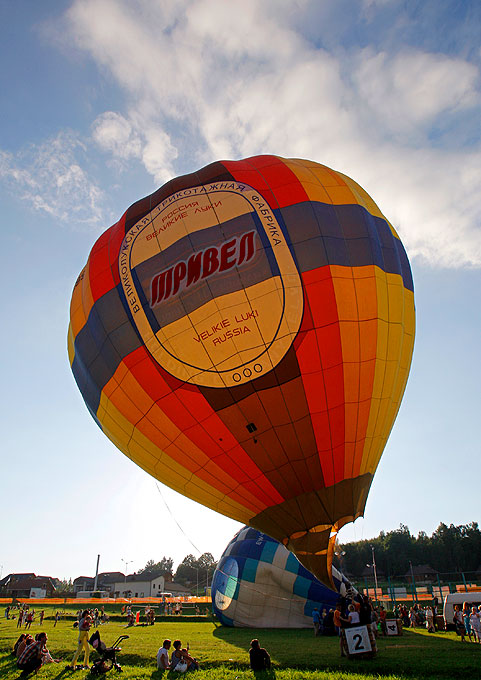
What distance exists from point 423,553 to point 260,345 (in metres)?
68.9

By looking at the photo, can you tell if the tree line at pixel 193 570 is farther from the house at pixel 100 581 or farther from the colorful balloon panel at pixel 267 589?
the colorful balloon panel at pixel 267 589

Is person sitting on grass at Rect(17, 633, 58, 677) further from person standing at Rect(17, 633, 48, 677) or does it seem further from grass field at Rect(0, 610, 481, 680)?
grass field at Rect(0, 610, 481, 680)

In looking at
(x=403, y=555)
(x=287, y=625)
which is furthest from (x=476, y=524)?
(x=287, y=625)

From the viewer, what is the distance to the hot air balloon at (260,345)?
8.77m

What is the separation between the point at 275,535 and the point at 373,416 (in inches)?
121

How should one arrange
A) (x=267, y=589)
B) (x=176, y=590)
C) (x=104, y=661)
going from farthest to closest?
(x=176, y=590)
(x=267, y=589)
(x=104, y=661)

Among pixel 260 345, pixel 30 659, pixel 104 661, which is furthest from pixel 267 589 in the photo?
pixel 260 345

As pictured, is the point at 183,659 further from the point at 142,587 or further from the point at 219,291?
the point at 142,587

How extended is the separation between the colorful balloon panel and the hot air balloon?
690 centimetres

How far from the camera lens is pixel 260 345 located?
8.66 meters

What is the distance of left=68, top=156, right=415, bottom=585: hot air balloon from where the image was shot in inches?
345

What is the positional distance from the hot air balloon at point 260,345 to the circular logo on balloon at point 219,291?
0.03 meters

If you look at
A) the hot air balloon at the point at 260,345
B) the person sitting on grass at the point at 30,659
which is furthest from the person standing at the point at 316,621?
the person sitting on grass at the point at 30,659

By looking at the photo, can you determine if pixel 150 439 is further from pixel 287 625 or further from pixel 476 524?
pixel 476 524
